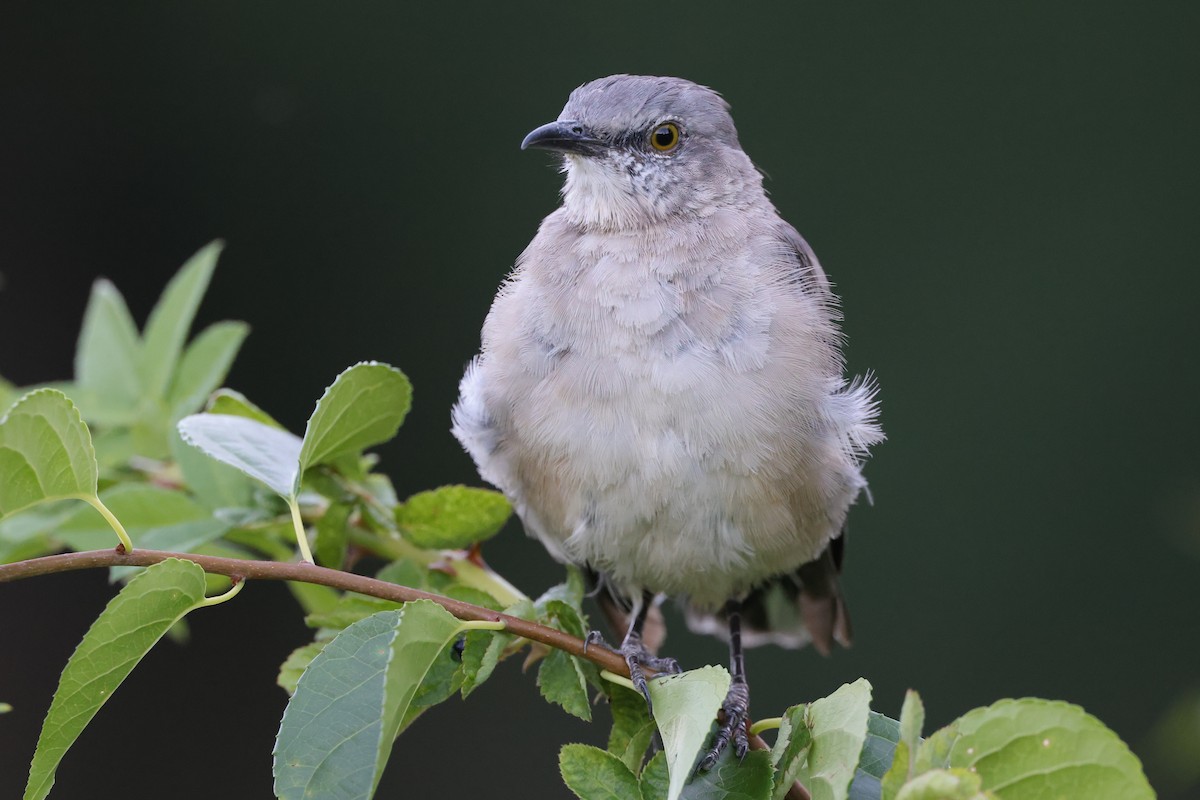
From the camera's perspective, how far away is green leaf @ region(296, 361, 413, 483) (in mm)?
1736

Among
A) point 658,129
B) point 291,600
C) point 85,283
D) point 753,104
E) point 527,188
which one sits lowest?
point 291,600

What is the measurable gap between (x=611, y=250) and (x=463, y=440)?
0.55 metres

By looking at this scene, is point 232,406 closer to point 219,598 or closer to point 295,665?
point 295,665

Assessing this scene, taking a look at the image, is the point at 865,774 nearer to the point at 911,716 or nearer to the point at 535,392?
the point at 911,716

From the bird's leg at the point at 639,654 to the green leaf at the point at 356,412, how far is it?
478 mm

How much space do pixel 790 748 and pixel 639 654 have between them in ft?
2.73

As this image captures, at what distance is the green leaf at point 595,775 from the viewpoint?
141 cm

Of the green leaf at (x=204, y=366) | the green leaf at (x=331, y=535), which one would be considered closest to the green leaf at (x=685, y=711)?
the green leaf at (x=331, y=535)

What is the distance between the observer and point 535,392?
2.51 metres

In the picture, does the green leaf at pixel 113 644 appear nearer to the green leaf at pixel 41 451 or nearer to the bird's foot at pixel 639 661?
the green leaf at pixel 41 451

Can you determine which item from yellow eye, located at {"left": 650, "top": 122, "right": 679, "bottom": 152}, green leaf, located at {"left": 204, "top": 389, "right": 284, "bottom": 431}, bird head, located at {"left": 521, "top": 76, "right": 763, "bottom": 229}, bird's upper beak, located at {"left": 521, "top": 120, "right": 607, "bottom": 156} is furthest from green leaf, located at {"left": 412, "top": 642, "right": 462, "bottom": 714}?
yellow eye, located at {"left": 650, "top": 122, "right": 679, "bottom": 152}

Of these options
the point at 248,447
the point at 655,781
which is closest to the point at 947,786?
the point at 655,781

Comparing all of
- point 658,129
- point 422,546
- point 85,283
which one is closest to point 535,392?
point 422,546

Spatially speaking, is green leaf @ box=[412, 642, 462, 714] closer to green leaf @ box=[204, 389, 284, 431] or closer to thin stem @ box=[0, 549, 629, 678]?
thin stem @ box=[0, 549, 629, 678]
